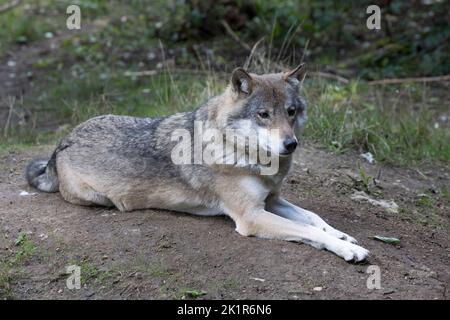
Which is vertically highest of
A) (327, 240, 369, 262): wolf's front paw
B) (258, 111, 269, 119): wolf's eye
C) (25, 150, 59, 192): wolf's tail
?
(258, 111, 269, 119): wolf's eye

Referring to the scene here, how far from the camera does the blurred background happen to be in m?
9.34

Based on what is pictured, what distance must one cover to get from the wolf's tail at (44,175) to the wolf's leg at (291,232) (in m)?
2.02

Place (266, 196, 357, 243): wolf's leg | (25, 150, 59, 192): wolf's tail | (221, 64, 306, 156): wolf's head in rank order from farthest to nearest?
(25, 150, 59, 192): wolf's tail
(266, 196, 357, 243): wolf's leg
(221, 64, 306, 156): wolf's head

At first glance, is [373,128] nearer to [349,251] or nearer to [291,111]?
[291,111]

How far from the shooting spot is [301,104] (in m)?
5.88

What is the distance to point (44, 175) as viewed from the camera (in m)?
6.90

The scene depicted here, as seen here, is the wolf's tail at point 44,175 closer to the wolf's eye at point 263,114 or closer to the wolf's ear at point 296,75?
the wolf's eye at point 263,114

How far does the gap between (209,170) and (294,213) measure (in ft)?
2.87

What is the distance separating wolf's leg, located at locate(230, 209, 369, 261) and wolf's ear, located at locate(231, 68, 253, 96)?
3.30 feet

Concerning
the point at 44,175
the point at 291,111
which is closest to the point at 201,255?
the point at 291,111

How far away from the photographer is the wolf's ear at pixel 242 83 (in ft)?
18.7

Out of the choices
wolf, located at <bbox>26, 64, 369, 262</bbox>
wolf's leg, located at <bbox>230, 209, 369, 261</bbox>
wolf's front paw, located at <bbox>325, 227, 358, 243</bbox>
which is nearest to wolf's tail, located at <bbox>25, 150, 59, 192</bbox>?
wolf, located at <bbox>26, 64, 369, 262</bbox>

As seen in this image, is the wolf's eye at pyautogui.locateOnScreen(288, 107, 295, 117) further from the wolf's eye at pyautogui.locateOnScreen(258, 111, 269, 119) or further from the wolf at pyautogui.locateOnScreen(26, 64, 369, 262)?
the wolf's eye at pyautogui.locateOnScreen(258, 111, 269, 119)

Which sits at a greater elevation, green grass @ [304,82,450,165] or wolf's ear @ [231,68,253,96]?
wolf's ear @ [231,68,253,96]
